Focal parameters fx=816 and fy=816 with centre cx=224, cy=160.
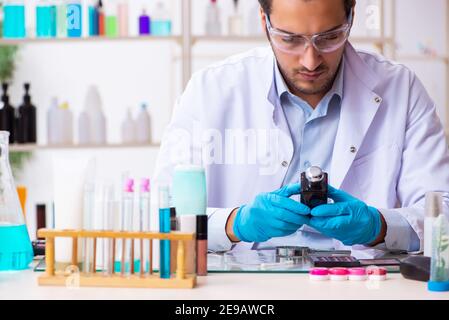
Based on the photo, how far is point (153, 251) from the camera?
4.51ft

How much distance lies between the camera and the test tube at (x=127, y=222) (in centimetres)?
136

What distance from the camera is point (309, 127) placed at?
6.67 feet

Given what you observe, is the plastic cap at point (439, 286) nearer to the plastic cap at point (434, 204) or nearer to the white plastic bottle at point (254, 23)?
the plastic cap at point (434, 204)

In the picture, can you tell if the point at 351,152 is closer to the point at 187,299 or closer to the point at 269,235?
the point at 269,235

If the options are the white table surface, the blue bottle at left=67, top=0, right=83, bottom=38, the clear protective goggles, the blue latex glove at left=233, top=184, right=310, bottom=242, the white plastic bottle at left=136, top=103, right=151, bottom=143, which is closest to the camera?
the white table surface

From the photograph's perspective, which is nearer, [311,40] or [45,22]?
[311,40]

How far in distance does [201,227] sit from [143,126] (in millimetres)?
2345

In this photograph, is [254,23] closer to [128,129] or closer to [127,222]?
[128,129]

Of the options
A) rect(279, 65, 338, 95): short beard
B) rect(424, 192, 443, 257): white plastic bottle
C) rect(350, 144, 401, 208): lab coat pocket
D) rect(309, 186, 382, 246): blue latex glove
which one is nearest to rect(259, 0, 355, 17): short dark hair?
rect(279, 65, 338, 95): short beard

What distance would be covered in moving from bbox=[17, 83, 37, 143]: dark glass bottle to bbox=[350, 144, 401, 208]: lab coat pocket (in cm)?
202

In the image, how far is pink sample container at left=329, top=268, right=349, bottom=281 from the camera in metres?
1.40

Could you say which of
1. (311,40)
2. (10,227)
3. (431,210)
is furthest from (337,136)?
(10,227)

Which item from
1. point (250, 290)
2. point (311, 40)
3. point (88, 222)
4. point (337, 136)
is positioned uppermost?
point (311, 40)

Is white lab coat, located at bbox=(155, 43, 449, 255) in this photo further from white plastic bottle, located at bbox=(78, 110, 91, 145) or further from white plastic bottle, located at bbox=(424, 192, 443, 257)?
white plastic bottle, located at bbox=(78, 110, 91, 145)
